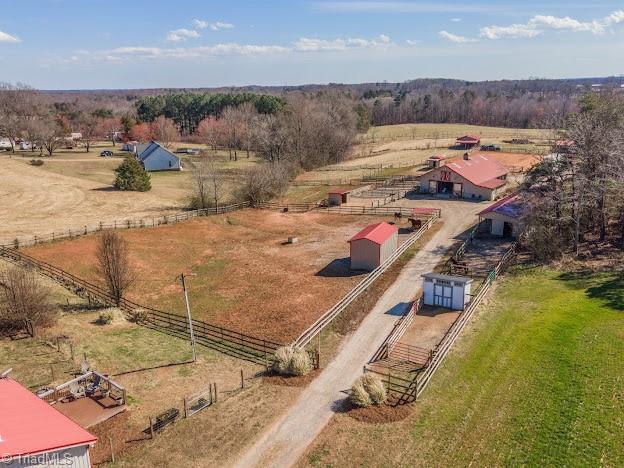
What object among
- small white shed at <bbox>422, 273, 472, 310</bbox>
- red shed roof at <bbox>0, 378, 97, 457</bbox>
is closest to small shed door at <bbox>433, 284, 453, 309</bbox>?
small white shed at <bbox>422, 273, 472, 310</bbox>

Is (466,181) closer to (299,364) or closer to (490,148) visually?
(299,364)

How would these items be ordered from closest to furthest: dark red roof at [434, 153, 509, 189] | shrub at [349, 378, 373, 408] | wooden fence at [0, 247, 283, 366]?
shrub at [349, 378, 373, 408] → wooden fence at [0, 247, 283, 366] → dark red roof at [434, 153, 509, 189]

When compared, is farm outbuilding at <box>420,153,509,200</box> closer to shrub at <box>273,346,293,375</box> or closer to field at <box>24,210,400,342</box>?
field at <box>24,210,400,342</box>

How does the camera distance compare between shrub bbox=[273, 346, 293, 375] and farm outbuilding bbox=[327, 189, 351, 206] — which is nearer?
shrub bbox=[273, 346, 293, 375]

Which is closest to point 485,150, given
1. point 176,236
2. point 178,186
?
point 178,186

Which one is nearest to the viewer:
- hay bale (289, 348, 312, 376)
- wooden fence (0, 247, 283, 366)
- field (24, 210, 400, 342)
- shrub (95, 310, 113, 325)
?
hay bale (289, 348, 312, 376)

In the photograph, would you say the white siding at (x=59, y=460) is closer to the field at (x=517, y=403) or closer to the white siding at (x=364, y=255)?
the field at (x=517, y=403)

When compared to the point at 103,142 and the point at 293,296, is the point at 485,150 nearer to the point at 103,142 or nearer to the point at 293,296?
the point at 293,296

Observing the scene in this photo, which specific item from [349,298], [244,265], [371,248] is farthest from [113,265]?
[371,248]
